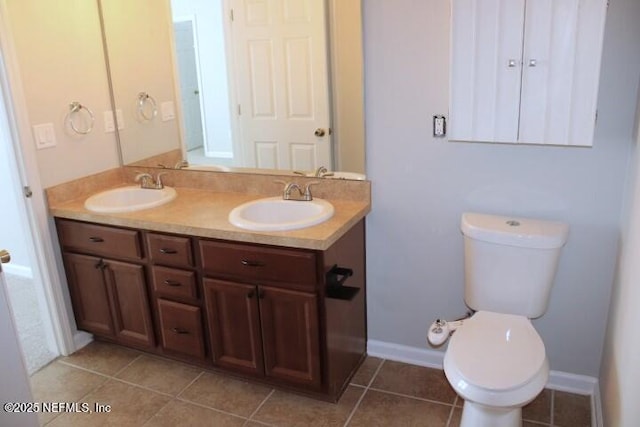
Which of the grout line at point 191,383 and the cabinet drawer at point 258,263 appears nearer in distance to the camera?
the cabinet drawer at point 258,263

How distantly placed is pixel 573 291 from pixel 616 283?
207 mm

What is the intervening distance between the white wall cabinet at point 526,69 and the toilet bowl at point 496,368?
71 centimetres

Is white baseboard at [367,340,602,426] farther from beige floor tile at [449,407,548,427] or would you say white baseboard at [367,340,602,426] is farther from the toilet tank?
the toilet tank

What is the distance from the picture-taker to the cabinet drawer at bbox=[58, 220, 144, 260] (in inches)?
98.0

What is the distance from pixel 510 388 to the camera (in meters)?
1.67

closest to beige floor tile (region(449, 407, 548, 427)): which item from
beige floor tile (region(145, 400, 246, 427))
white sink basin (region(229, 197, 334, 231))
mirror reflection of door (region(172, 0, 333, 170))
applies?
beige floor tile (region(145, 400, 246, 427))

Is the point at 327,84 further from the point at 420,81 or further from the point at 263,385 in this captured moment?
the point at 263,385

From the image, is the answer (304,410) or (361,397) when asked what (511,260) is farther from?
(304,410)

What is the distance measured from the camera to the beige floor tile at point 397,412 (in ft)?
7.26

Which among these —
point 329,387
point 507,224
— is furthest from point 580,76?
point 329,387

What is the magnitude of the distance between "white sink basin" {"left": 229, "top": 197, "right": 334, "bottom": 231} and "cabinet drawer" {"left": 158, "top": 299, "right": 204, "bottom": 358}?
489 mm

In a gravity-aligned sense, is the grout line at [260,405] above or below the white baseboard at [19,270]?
below

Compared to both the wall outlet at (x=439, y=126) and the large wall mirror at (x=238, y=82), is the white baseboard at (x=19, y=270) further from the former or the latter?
the wall outlet at (x=439, y=126)

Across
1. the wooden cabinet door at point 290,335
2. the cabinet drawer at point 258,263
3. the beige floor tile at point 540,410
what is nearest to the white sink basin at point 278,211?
the cabinet drawer at point 258,263
